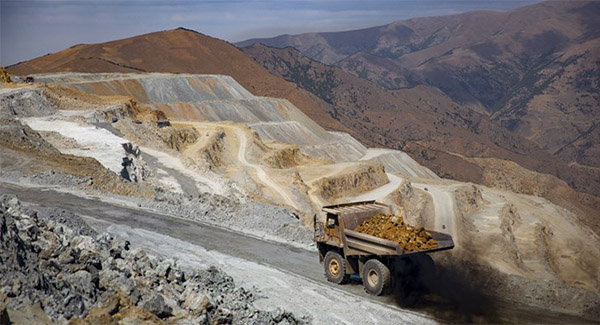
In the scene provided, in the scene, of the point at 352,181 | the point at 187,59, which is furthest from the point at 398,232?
the point at 187,59

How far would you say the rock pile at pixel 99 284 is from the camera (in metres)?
10.8

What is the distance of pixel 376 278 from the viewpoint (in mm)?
16219

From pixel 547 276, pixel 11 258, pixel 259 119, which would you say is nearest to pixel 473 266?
pixel 11 258

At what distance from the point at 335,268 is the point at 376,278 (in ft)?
5.33

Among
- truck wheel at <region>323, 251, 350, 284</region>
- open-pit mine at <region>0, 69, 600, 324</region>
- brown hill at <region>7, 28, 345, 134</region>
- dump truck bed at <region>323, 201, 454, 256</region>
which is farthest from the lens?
brown hill at <region>7, 28, 345, 134</region>

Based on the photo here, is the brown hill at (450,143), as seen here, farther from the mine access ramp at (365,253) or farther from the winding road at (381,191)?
the mine access ramp at (365,253)

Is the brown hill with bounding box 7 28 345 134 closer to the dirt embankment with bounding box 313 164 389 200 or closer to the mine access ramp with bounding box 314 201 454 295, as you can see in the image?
the dirt embankment with bounding box 313 164 389 200

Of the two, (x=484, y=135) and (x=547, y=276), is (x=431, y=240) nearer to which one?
(x=547, y=276)

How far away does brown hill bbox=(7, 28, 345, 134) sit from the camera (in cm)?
12319

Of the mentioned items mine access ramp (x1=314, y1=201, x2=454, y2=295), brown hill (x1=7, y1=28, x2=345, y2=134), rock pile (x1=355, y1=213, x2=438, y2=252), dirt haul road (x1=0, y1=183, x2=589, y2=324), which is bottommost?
dirt haul road (x1=0, y1=183, x2=589, y2=324)

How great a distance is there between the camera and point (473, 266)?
1858 cm

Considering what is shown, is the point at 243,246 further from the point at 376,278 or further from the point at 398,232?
the point at 398,232

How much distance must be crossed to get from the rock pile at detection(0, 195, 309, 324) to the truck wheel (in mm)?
2823

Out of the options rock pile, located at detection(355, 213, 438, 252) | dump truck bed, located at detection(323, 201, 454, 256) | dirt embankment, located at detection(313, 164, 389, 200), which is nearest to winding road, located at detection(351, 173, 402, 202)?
dirt embankment, located at detection(313, 164, 389, 200)
